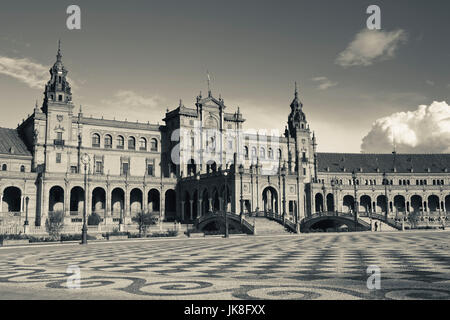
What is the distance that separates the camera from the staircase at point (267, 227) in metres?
61.8

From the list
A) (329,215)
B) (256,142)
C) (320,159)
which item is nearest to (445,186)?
(320,159)

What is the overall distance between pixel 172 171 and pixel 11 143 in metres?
31.5

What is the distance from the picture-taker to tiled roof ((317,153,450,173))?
12162 cm

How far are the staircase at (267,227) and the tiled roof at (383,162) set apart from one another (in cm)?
5563

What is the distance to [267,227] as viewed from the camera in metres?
64.2

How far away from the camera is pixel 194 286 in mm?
12602

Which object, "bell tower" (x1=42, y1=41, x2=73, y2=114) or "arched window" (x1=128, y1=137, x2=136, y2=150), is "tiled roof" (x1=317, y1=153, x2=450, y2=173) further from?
"bell tower" (x1=42, y1=41, x2=73, y2=114)

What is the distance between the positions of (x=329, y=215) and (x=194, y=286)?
2458 inches

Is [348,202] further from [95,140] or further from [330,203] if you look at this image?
[95,140]

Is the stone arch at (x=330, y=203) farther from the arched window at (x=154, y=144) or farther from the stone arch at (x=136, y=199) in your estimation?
the stone arch at (x=136, y=199)

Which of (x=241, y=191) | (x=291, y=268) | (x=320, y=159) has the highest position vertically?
(x=320, y=159)

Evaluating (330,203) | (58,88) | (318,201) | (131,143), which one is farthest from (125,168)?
(330,203)

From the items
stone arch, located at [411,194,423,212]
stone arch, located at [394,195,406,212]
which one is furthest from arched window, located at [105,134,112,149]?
stone arch, located at [411,194,423,212]
